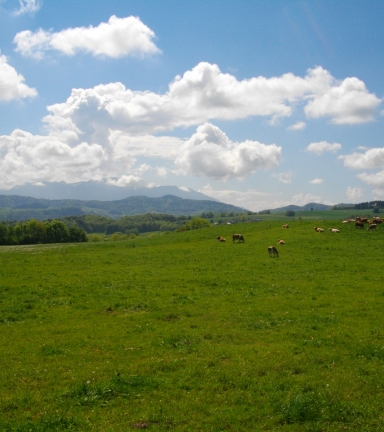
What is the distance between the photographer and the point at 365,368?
41.3 feet

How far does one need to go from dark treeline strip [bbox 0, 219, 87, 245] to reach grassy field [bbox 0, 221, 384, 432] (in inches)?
3159

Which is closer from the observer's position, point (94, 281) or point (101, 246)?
point (94, 281)

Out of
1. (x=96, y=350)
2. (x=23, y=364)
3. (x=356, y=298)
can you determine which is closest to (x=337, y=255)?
(x=356, y=298)

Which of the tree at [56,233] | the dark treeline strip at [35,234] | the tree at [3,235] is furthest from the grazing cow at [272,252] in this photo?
the tree at [3,235]

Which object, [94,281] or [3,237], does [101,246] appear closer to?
[94,281]

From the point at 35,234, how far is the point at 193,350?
346 feet

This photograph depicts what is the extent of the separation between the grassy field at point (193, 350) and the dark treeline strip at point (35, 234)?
80226 millimetres

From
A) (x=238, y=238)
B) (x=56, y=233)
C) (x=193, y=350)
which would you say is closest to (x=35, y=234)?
(x=56, y=233)

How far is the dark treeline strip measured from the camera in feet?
346

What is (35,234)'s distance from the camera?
109m

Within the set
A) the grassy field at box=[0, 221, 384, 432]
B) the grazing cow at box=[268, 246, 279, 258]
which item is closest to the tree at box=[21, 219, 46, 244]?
the grassy field at box=[0, 221, 384, 432]

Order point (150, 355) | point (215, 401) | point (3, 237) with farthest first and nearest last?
1. point (3, 237)
2. point (150, 355)
3. point (215, 401)

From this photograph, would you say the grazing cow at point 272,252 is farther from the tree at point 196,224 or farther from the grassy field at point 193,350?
the tree at point 196,224

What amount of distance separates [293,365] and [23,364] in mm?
9786
